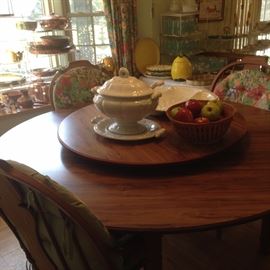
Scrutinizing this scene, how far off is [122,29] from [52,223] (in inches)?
88.9

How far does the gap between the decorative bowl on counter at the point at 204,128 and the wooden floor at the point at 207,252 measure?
0.83 meters

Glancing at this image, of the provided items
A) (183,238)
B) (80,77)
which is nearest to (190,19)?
(80,77)

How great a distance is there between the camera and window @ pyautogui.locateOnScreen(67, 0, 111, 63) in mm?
3000

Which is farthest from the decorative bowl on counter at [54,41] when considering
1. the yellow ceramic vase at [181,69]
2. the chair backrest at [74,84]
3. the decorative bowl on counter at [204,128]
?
the decorative bowl on counter at [204,128]

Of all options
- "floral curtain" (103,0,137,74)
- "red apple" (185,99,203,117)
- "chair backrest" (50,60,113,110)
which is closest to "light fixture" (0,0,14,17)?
"floral curtain" (103,0,137,74)

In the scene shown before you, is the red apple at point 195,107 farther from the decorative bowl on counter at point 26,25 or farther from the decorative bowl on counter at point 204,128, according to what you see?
the decorative bowl on counter at point 26,25

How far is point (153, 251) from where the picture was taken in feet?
3.46

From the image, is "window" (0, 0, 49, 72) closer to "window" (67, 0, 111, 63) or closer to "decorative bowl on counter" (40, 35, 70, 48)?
"decorative bowl on counter" (40, 35, 70, 48)

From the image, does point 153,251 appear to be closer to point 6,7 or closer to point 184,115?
point 184,115

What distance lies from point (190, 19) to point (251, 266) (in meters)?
2.16

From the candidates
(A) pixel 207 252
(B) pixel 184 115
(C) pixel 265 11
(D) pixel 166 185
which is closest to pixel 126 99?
(B) pixel 184 115

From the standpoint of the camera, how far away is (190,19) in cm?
311

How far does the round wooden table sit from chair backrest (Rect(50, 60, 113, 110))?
60 centimetres

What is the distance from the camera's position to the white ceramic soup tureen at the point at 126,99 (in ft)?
4.21
